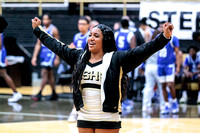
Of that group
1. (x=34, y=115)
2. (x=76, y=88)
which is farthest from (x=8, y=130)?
(x=76, y=88)

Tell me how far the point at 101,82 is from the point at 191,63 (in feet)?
29.1

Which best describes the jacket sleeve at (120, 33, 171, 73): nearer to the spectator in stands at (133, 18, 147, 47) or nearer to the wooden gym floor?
the wooden gym floor

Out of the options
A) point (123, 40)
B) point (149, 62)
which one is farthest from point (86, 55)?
point (149, 62)

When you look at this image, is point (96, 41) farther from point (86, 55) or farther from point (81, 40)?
point (81, 40)

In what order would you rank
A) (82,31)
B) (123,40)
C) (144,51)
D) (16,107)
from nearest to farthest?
(144,51)
(82,31)
(123,40)
(16,107)

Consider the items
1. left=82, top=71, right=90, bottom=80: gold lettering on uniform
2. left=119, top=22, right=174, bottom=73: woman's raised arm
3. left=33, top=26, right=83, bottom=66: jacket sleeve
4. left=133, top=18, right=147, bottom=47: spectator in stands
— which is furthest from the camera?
left=133, top=18, right=147, bottom=47: spectator in stands

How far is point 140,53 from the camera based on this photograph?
392 cm

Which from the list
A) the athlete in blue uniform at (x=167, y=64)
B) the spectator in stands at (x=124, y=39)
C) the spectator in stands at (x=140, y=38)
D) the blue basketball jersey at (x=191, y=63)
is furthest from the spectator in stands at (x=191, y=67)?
the spectator in stands at (x=124, y=39)

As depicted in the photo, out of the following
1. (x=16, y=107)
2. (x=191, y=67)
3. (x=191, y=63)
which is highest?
(x=191, y=63)

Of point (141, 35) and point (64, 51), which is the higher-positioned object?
point (141, 35)

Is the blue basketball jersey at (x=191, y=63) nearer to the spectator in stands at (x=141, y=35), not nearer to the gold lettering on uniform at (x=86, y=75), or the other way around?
the spectator in stands at (x=141, y=35)

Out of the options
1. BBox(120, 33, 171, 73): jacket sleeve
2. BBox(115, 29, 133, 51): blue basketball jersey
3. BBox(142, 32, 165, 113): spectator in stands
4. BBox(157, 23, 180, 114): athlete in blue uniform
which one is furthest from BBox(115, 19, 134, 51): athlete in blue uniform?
BBox(120, 33, 171, 73): jacket sleeve

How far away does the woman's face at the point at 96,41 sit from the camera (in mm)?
4207

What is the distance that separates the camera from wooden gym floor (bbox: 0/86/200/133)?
7.75 metres
